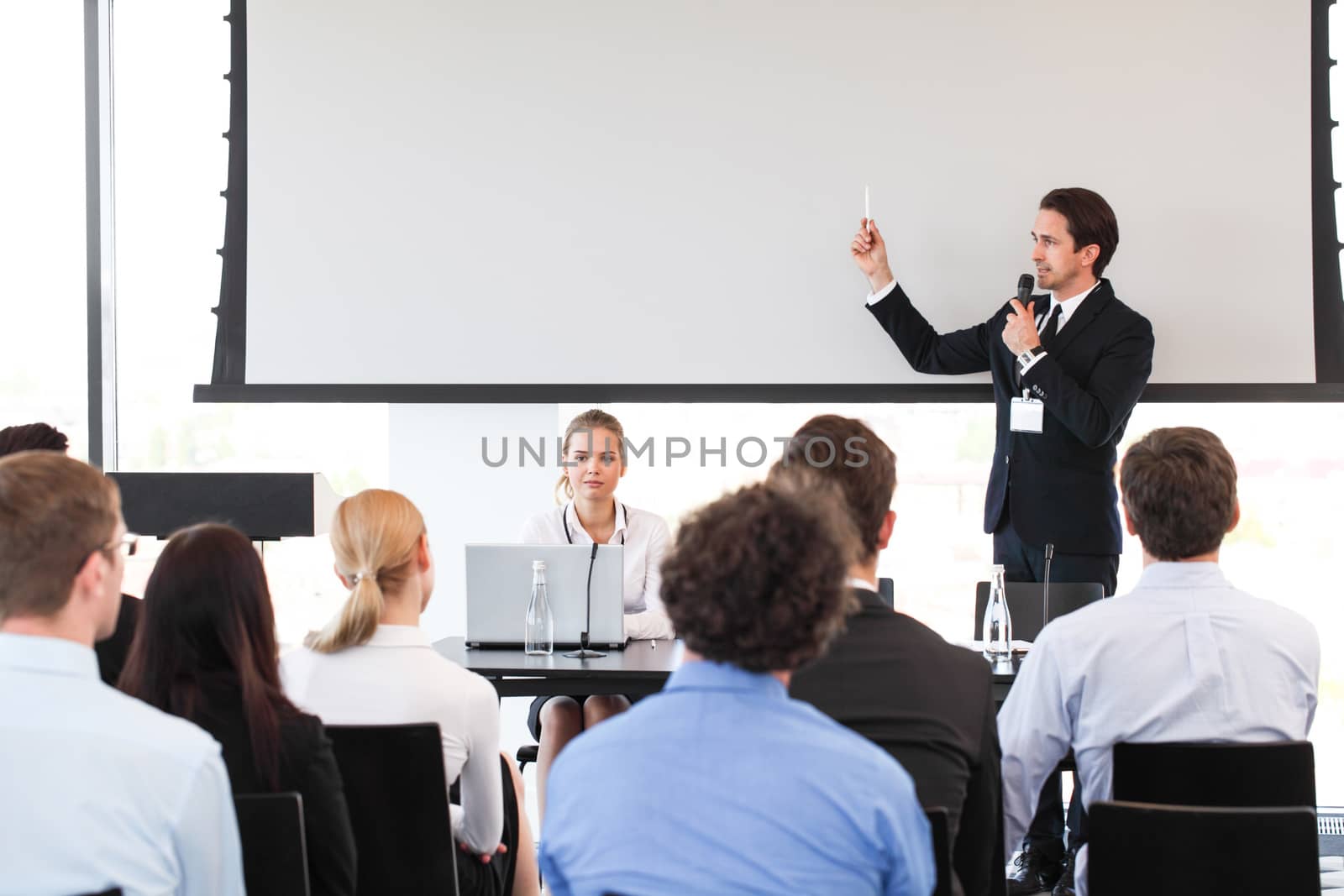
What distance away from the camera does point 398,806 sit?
1868mm

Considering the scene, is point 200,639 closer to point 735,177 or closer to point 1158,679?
point 1158,679

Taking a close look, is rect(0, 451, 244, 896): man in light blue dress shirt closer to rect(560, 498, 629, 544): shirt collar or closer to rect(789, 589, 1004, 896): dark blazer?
rect(789, 589, 1004, 896): dark blazer

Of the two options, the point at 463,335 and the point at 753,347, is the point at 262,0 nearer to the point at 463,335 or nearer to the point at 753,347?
the point at 463,335

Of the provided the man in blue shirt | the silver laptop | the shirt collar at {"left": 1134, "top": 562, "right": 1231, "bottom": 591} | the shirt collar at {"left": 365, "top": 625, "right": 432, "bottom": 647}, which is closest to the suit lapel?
the silver laptop

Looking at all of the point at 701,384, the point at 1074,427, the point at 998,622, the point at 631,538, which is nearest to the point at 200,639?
the point at 998,622

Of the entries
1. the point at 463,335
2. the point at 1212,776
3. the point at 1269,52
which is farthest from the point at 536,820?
the point at 1269,52

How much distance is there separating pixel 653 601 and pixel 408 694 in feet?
4.53

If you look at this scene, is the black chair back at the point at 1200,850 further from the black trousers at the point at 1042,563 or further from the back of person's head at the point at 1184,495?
the black trousers at the point at 1042,563

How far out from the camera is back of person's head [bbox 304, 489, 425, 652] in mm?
2047

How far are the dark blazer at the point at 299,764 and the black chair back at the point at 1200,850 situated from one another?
1048mm

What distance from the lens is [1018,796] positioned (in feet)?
6.56

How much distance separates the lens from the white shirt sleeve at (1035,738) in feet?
6.50

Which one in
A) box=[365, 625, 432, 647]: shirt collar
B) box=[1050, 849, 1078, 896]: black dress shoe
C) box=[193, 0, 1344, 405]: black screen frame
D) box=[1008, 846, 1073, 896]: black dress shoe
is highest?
box=[193, 0, 1344, 405]: black screen frame

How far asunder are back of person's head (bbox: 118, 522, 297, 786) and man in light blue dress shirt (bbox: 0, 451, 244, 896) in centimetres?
17
